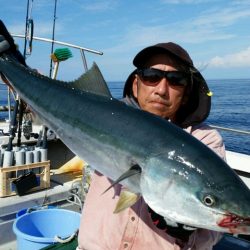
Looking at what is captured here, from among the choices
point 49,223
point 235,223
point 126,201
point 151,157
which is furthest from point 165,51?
point 49,223

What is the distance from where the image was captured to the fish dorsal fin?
2314 millimetres

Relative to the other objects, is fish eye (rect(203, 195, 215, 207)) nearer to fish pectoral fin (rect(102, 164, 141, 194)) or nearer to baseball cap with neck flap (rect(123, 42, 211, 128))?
fish pectoral fin (rect(102, 164, 141, 194))

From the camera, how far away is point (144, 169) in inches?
72.4

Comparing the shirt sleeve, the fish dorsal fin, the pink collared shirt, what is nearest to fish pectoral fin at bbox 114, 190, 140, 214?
the pink collared shirt

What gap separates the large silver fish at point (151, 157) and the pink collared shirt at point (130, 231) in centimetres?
33

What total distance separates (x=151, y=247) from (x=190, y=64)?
4.08 ft

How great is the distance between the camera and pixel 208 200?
5.46 ft

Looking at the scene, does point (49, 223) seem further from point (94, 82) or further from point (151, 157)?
point (151, 157)

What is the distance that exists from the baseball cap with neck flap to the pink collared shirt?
0.15 metres

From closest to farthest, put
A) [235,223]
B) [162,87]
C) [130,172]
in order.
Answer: [235,223], [130,172], [162,87]

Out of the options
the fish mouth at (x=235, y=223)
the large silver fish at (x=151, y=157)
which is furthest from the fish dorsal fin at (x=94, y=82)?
the fish mouth at (x=235, y=223)

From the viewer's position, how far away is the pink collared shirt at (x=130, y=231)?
228cm

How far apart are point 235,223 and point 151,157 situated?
19.9 inches

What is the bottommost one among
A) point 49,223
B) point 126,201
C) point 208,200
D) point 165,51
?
point 49,223
